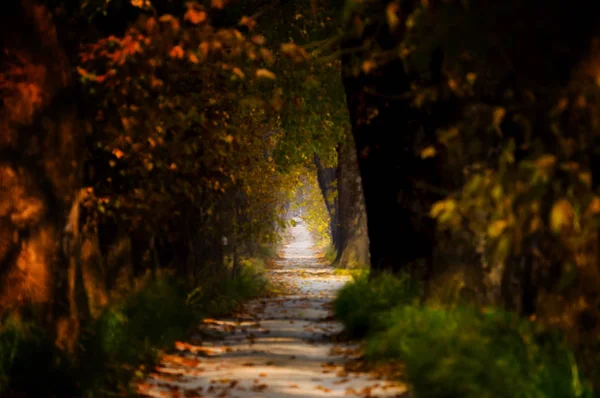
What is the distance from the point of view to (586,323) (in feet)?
26.5

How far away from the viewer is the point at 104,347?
10031 millimetres

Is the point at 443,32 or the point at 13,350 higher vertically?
the point at 443,32

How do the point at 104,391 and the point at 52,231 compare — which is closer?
the point at 104,391

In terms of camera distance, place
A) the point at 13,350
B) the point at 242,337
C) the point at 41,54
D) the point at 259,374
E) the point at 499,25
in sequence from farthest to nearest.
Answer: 1. the point at 242,337
2. the point at 259,374
3. the point at 41,54
4. the point at 13,350
5. the point at 499,25

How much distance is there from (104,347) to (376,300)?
4.64 meters

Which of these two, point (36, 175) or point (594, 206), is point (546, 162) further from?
point (36, 175)

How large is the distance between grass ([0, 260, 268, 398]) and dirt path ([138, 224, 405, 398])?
28cm

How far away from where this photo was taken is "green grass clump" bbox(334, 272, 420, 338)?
13195 millimetres

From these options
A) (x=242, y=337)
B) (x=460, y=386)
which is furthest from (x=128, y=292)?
(x=460, y=386)

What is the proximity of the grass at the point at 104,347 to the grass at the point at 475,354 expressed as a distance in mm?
2634

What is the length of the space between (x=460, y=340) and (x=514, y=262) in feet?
10.4

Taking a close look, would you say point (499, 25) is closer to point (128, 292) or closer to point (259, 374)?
point (259, 374)

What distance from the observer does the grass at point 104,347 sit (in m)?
8.38

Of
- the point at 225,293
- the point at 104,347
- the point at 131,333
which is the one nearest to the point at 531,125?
the point at 104,347
